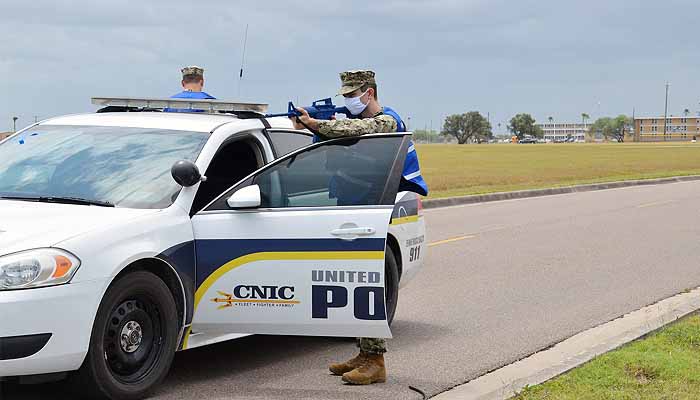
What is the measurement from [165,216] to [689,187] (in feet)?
89.9

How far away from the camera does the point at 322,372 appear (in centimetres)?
695

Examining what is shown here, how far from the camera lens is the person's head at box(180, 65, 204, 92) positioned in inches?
366

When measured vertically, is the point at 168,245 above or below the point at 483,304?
above

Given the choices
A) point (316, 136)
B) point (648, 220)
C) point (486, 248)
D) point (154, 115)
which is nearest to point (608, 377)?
point (316, 136)

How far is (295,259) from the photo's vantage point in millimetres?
6254

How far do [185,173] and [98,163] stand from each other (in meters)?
0.74

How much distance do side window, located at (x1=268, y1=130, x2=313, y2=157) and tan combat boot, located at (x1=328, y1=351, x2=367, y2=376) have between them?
155cm

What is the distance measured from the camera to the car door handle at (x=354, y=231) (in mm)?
6211

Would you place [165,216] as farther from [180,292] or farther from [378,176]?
[378,176]

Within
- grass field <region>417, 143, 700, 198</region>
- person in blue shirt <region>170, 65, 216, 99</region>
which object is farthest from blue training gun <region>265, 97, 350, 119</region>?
grass field <region>417, 143, 700, 198</region>

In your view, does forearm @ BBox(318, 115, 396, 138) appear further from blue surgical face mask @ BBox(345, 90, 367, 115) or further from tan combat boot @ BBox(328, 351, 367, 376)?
tan combat boot @ BBox(328, 351, 367, 376)

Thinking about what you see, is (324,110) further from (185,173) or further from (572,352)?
(572,352)

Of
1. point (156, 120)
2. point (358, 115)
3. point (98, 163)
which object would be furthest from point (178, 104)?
point (358, 115)

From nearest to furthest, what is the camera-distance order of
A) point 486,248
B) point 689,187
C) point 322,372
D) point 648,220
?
1. point 322,372
2. point 486,248
3. point 648,220
4. point 689,187
